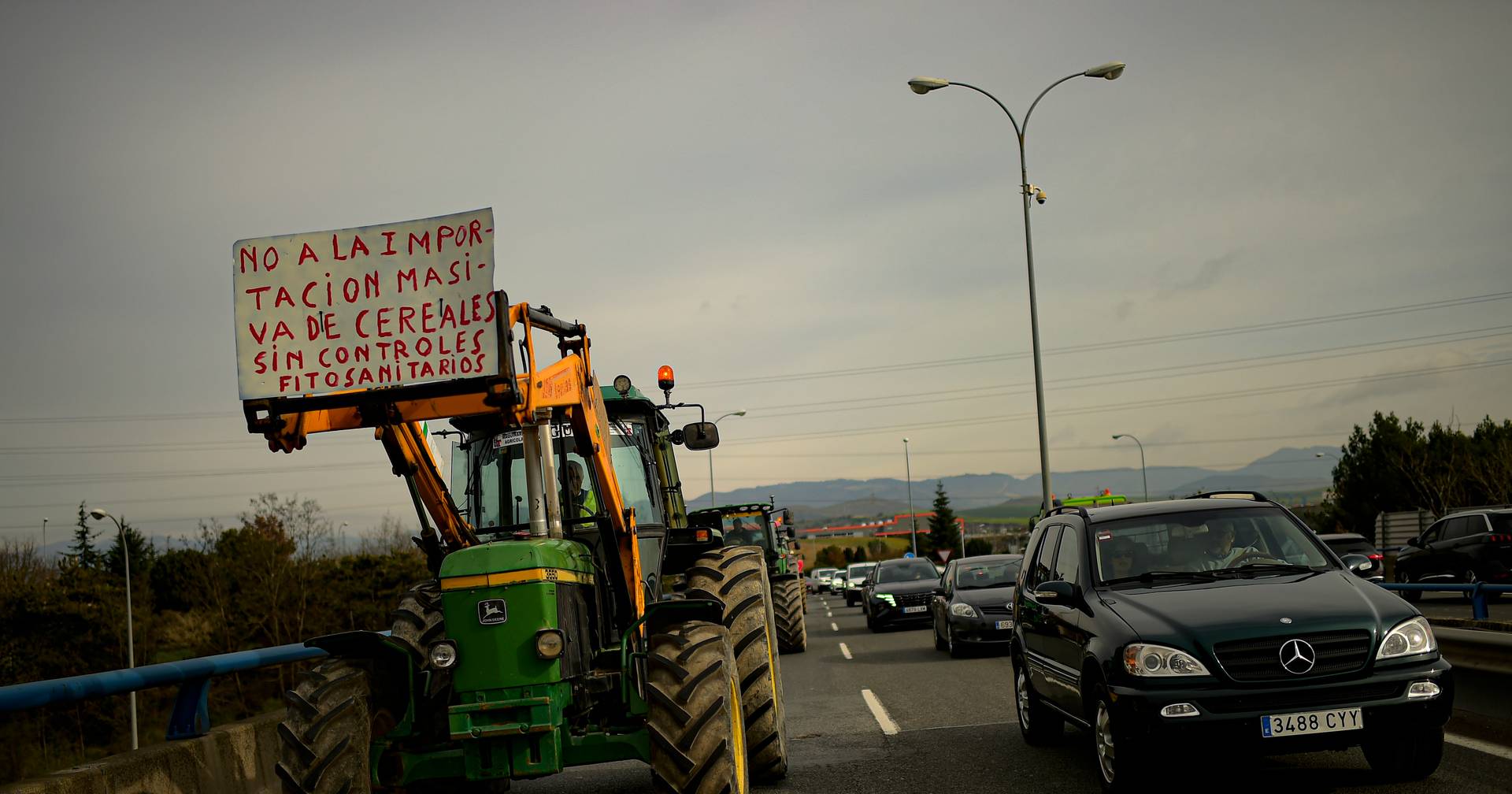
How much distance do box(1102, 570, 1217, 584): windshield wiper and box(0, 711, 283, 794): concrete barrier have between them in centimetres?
540

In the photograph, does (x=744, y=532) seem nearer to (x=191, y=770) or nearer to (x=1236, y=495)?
(x=1236, y=495)

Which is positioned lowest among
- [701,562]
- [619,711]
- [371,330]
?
[619,711]

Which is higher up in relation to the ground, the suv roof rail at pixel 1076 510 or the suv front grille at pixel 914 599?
the suv roof rail at pixel 1076 510

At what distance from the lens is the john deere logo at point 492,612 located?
6289 millimetres

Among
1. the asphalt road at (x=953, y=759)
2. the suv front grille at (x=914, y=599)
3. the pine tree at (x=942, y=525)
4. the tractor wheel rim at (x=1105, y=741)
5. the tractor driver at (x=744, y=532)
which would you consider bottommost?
the pine tree at (x=942, y=525)

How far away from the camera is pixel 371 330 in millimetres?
6223


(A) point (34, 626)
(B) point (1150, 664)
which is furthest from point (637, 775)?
(A) point (34, 626)

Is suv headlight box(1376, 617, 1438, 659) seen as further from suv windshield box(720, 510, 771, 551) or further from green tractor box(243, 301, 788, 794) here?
suv windshield box(720, 510, 771, 551)

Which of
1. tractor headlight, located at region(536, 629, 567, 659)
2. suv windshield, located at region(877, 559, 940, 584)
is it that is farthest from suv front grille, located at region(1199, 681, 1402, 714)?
suv windshield, located at region(877, 559, 940, 584)

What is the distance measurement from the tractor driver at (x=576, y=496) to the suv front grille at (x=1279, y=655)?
3.72m

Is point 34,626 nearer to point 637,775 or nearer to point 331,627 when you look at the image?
point 331,627

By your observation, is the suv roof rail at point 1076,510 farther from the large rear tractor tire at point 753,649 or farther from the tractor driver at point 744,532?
the tractor driver at point 744,532

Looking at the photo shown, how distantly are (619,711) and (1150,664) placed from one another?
2.96 meters

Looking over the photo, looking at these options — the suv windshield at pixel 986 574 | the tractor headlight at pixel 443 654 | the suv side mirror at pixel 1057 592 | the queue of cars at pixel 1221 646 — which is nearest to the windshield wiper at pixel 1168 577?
the queue of cars at pixel 1221 646
